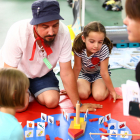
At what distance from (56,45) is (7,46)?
1.32ft

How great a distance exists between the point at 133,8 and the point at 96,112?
1091 millimetres

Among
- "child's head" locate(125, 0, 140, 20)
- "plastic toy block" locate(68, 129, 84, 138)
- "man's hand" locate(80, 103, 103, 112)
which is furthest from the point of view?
"man's hand" locate(80, 103, 103, 112)

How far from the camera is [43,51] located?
1.84m

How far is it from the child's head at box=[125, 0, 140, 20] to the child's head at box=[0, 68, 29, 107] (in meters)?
0.63

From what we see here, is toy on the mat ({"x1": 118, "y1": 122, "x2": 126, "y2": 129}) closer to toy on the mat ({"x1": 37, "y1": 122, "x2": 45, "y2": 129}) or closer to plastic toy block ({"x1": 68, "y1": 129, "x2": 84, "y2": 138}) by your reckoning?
plastic toy block ({"x1": 68, "y1": 129, "x2": 84, "y2": 138})

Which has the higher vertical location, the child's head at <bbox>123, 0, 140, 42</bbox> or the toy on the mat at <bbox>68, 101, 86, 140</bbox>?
the child's head at <bbox>123, 0, 140, 42</bbox>

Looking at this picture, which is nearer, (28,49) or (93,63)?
(28,49)

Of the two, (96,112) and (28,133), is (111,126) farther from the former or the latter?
(28,133)

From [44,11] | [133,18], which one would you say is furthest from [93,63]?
[133,18]

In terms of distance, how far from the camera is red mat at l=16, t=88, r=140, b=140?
1.75 m

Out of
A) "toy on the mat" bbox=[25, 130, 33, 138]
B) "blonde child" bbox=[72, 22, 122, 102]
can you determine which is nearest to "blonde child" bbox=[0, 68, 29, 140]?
"toy on the mat" bbox=[25, 130, 33, 138]

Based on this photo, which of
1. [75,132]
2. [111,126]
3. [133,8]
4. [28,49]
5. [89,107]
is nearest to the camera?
[133,8]

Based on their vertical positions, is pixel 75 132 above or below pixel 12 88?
below

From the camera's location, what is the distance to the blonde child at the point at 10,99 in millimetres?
1056
